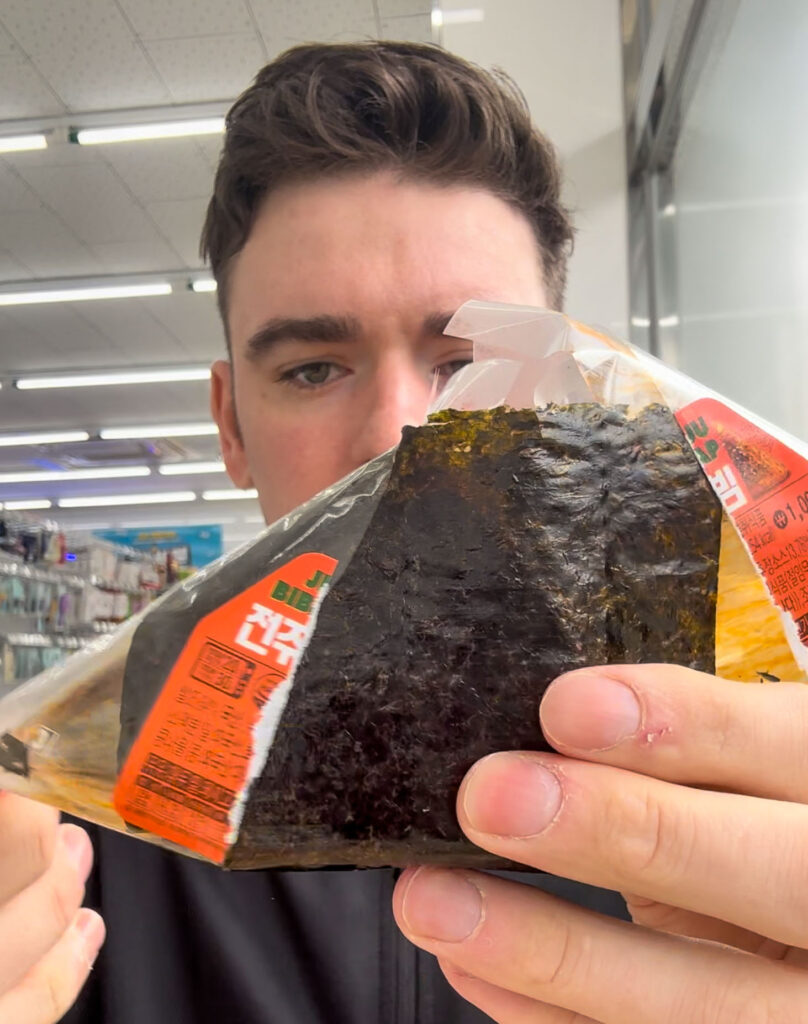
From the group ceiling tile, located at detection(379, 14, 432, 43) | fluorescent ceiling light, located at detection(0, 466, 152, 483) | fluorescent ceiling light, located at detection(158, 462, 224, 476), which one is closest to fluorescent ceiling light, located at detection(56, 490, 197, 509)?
fluorescent ceiling light, located at detection(0, 466, 152, 483)

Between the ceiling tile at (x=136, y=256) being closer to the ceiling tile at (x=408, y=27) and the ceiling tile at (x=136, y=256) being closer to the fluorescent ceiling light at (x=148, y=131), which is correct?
the fluorescent ceiling light at (x=148, y=131)

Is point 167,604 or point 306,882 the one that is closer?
point 167,604

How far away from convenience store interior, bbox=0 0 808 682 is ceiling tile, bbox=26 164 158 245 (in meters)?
0.01

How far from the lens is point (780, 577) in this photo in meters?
0.34

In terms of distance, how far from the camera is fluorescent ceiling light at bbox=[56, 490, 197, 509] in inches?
358

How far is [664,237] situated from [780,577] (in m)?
1.56

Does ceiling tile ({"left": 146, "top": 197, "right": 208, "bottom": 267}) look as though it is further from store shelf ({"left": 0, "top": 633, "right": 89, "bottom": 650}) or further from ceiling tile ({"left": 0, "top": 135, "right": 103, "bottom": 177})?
store shelf ({"left": 0, "top": 633, "right": 89, "bottom": 650})

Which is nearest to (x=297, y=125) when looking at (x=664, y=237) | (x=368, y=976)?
(x=368, y=976)

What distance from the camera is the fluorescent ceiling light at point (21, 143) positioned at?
335cm

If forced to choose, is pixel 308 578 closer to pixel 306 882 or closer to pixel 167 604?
pixel 167 604

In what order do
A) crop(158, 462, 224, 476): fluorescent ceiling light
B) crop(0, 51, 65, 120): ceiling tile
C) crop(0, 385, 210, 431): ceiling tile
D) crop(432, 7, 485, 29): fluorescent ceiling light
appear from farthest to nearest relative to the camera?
crop(158, 462, 224, 476): fluorescent ceiling light < crop(0, 385, 210, 431): ceiling tile < crop(0, 51, 65, 120): ceiling tile < crop(432, 7, 485, 29): fluorescent ceiling light

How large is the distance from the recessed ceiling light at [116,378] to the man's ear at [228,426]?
17.0ft

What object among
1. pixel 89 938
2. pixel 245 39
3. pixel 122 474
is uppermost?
pixel 245 39

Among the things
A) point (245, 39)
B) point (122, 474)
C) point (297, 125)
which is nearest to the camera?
point (297, 125)
